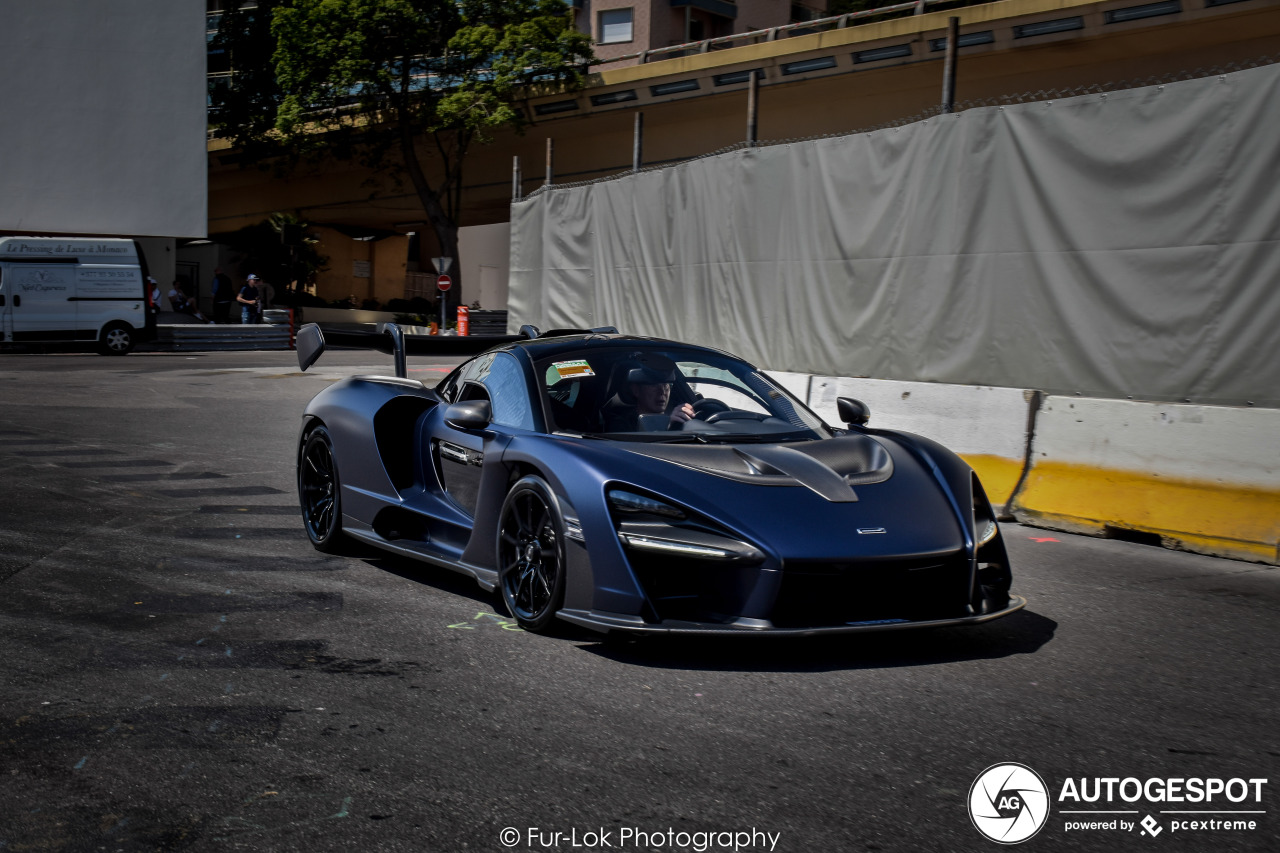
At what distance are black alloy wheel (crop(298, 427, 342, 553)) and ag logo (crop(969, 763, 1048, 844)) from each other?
4.13 m

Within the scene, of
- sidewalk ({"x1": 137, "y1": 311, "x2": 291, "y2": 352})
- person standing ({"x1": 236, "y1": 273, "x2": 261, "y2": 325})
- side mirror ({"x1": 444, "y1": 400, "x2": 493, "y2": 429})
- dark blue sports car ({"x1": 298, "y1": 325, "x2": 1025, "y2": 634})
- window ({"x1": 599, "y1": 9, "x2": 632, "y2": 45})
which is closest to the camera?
dark blue sports car ({"x1": 298, "y1": 325, "x2": 1025, "y2": 634})

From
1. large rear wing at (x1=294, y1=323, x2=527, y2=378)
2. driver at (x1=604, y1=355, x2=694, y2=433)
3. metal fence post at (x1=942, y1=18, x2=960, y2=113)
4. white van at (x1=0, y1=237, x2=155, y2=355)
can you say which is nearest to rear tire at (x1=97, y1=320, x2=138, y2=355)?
white van at (x1=0, y1=237, x2=155, y2=355)

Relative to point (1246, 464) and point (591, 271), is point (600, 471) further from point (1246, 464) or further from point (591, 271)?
point (591, 271)

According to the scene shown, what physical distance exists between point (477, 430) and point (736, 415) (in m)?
1.16

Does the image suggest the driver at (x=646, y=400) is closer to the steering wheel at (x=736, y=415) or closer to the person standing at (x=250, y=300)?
the steering wheel at (x=736, y=415)

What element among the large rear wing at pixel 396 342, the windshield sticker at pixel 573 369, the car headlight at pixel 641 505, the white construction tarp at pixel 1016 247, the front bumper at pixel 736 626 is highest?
the white construction tarp at pixel 1016 247

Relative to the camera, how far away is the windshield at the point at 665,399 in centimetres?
556

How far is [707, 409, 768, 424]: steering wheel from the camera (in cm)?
573

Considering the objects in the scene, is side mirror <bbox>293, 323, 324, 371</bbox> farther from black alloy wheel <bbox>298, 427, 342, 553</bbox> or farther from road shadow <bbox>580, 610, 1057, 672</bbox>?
road shadow <bbox>580, 610, 1057, 672</bbox>

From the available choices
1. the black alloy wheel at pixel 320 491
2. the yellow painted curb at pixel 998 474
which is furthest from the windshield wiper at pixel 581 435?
the yellow painted curb at pixel 998 474

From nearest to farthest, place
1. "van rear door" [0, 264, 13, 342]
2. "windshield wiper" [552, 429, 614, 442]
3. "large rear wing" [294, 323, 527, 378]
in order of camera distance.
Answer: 1. "windshield wiper" [552, 429, 614, 442]
2. "large rear wing" [294, 323, 527, 378]
3. "van rear door" [0, 264, 13, 342]

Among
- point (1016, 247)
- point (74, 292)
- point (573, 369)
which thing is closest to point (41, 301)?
point (74, 292)

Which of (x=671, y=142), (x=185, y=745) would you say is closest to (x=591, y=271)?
(x=185, y=745)

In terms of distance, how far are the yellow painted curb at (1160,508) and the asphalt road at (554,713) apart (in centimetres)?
35
